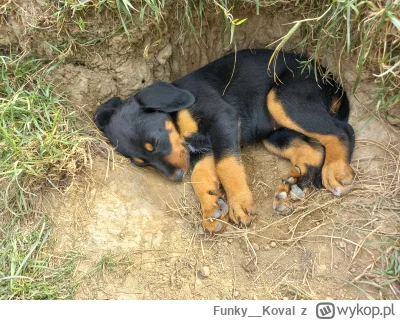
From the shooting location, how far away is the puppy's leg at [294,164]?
10.5 ft

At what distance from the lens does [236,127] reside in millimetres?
3512

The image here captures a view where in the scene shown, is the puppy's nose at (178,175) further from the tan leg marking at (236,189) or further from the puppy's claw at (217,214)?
the puppy's claw at (217,214)

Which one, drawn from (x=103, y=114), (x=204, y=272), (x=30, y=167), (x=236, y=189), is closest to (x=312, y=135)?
(x=236, y=189)

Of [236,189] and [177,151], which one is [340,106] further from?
[177,151]

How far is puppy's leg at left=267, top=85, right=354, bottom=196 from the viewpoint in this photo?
3111 millimetres

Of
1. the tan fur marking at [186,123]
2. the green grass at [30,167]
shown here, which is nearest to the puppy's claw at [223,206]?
the tan fur marking at [186,123]

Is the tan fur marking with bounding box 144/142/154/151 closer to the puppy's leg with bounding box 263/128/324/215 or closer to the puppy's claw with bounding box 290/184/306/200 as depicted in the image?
the puppy's leg with bounding box 263/128/324/215

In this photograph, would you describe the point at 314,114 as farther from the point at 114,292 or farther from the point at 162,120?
the point at 114,292

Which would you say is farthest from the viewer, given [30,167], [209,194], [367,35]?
[209,194]

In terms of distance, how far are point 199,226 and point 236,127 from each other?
91 centimetres

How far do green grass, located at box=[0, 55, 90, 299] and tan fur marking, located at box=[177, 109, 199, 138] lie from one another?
2.58 feet

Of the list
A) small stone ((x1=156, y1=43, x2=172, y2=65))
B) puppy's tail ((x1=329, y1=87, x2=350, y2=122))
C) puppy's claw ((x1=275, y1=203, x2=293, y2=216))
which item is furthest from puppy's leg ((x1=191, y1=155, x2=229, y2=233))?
puppy's tail ((x1=329, y1=87, x2=350, y2=122))

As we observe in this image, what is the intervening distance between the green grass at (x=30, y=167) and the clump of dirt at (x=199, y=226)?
0.11m
